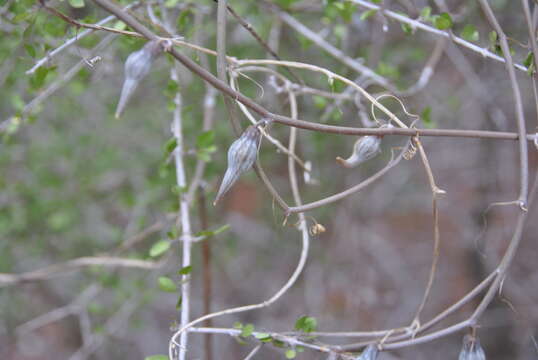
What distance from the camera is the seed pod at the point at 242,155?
2.31 ft

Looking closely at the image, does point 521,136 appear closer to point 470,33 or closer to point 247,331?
point 470,33

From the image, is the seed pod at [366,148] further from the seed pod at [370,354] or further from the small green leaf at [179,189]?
the small green leaf at [179,189]

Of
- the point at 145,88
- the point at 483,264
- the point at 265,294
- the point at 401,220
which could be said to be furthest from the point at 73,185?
the point at 401,220

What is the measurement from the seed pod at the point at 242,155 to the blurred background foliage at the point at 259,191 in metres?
0.38

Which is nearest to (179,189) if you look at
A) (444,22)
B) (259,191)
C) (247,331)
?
(247,331)

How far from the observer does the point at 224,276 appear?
2629 mm

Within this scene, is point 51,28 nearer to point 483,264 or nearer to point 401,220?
point 483,264

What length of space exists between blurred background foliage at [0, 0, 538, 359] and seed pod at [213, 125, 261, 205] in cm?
38

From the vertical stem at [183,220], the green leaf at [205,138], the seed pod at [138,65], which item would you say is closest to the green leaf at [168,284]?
the vertical stem at [183,220]

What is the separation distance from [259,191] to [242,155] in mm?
1751

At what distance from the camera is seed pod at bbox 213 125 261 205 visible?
0.70 m

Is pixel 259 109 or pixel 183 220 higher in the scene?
pixel 259 109

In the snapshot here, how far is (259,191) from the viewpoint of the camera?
245 centimetres

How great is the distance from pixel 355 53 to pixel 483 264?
1.09 metres
